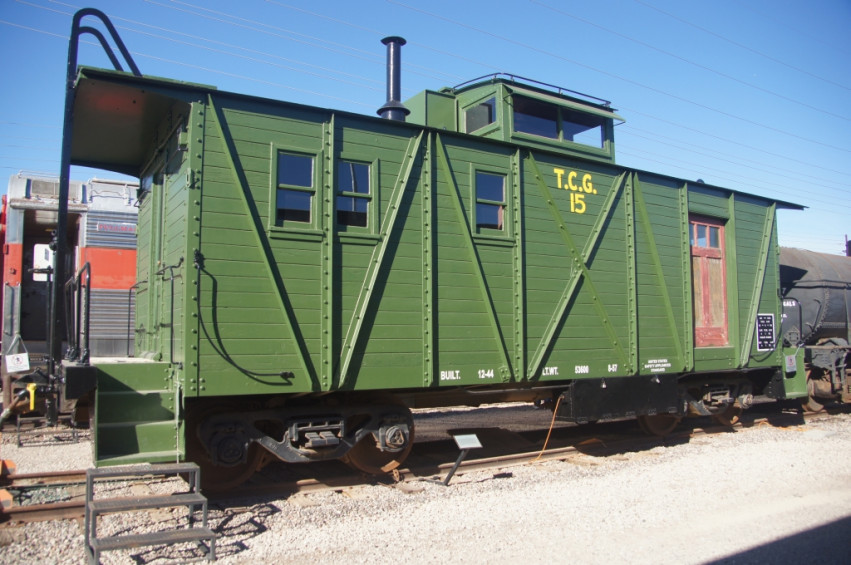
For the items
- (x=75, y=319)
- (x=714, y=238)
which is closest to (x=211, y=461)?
(x=75, y=319)

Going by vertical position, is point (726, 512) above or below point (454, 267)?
below

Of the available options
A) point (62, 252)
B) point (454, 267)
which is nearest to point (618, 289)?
point (454, 267)

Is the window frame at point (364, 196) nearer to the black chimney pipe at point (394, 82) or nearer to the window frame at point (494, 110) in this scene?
the black chimney pipe at point (394, 82)

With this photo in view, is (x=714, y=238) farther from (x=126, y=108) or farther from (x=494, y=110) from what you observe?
(x=126, y=108)

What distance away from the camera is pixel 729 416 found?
11.4 meters

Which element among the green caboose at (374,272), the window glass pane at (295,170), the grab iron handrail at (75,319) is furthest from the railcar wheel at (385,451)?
the grab iron handrail at (75,319)

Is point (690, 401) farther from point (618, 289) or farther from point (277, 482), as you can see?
point (277, 482)

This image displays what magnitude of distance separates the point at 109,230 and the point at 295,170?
710cm

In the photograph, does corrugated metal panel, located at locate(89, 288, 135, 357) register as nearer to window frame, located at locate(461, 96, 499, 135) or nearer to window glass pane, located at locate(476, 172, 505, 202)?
window frame, located at locate(461, 96, 499, 135)

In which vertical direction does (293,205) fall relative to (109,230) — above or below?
below

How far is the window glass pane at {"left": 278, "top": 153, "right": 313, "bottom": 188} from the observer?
22.0 ft

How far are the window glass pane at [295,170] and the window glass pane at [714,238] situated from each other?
7128mm

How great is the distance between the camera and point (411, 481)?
7609mm

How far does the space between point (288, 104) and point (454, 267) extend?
8.37ft
